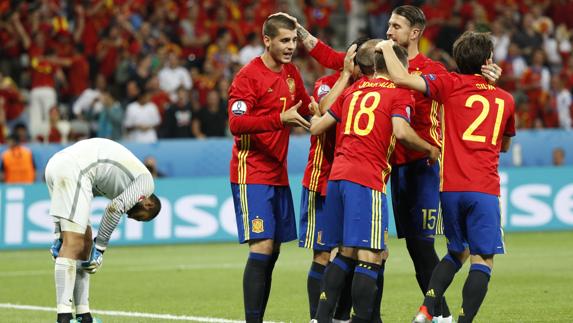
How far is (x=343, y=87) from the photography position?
8602 mm

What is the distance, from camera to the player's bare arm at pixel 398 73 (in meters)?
8.12

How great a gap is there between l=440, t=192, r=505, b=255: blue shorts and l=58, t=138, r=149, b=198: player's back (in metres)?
2.58

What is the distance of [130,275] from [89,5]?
10202 mm

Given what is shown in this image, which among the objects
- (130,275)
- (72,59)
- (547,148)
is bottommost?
(130,275)

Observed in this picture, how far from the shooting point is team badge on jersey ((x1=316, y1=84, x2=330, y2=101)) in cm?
905

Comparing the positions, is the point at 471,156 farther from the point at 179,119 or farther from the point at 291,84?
the point at 179,119

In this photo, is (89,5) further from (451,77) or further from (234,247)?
(451,77)

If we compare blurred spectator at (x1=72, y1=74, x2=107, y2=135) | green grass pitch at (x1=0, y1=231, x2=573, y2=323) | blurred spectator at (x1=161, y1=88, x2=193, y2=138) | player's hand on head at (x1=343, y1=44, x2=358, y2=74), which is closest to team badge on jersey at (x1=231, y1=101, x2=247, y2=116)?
player's hand on head at (x1=343, y1=44, x2=358, y2=74)

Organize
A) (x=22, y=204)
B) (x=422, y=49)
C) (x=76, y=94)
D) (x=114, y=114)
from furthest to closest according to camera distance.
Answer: (x=422, y=49)
(x=76, y=94)
(x=114, y=114)
(x=22, y=204)

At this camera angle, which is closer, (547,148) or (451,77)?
(451,77)

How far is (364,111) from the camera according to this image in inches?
322

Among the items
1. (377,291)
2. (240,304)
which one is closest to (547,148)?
(240,304)

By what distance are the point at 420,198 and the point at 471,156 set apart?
0.83 meters

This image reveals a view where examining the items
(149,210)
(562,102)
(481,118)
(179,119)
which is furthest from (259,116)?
(562,102)
